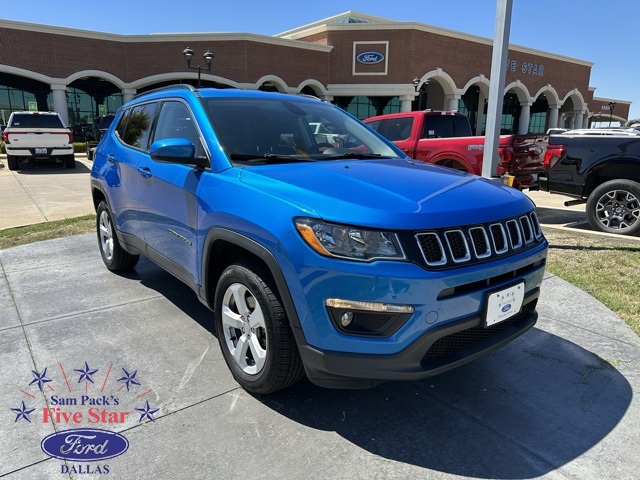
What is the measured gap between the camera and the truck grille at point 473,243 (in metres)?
2.27

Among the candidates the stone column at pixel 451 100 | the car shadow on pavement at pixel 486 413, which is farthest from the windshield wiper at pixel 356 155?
the stone column at pixel 451 100

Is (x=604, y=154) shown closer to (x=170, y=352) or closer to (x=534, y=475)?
(x=534, y=475)

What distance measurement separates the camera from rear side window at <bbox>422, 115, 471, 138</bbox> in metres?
9.47

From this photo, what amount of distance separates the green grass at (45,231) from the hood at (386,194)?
5.69 metres

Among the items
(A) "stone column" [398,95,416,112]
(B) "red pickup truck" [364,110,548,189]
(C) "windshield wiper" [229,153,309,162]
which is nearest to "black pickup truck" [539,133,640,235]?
(B) "red pickup truck" [364,110,548,189]

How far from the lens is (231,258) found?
3.11m

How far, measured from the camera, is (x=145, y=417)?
270 cm

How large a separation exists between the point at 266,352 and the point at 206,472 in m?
0.65

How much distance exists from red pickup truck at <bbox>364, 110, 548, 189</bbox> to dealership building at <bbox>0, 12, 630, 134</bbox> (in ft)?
77.3

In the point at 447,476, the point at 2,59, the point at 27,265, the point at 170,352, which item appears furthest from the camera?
the point at 2,59

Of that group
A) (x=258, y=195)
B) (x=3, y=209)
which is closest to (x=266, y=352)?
(x=258, y=195)

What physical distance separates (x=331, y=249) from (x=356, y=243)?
4.8 inches

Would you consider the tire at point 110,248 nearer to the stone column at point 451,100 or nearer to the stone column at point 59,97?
the stone column at point 59,97

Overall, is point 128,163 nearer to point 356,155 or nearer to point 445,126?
point 356,155
